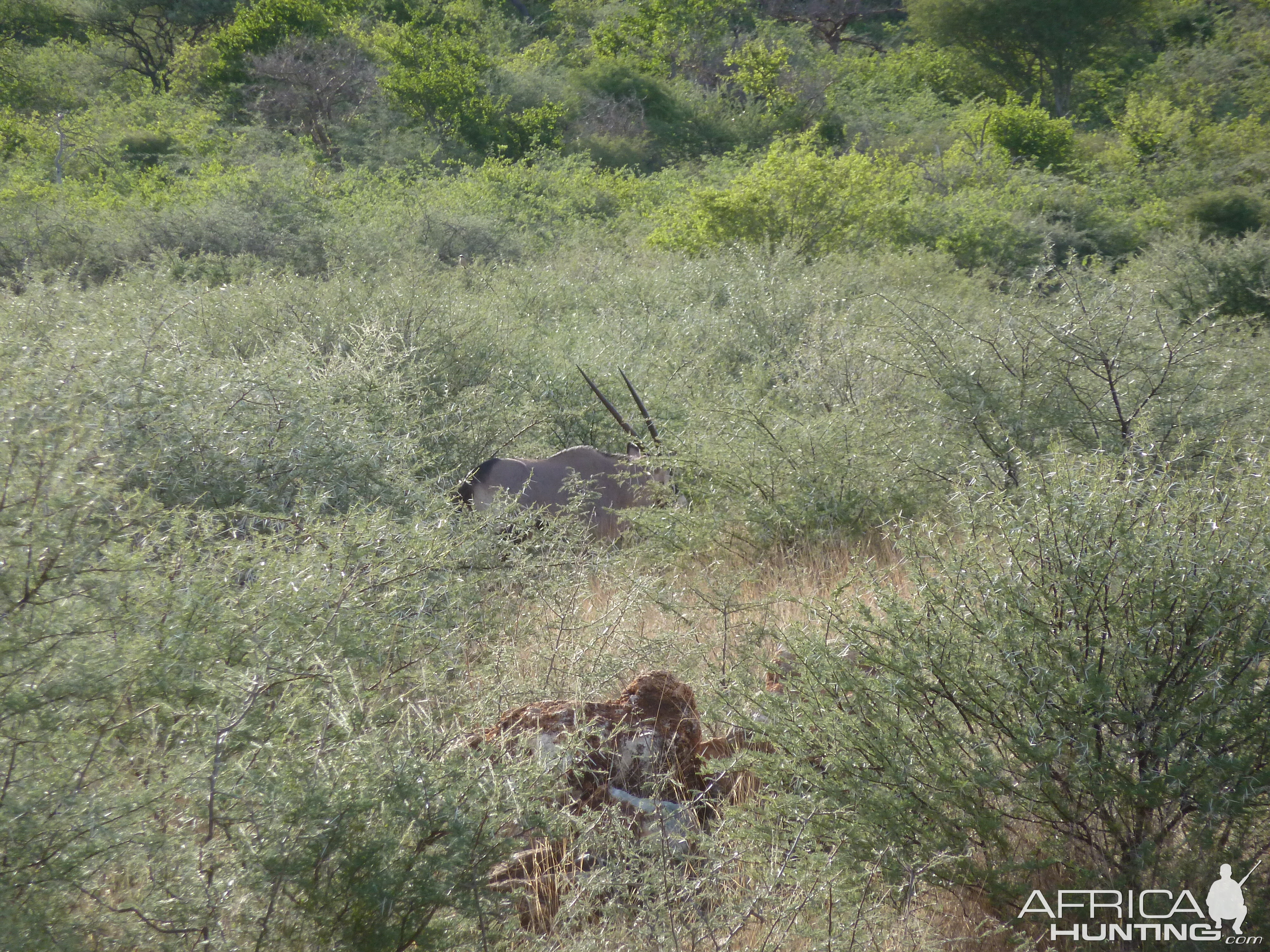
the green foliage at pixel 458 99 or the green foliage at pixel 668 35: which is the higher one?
the green foliage at pixel 668 35

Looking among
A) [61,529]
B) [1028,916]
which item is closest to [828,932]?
[1028,916]

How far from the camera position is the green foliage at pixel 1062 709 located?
2111mm

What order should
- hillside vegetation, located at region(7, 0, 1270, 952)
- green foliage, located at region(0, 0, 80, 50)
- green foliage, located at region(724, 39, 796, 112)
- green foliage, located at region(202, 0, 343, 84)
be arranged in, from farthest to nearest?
green foliage, located at region(724, 39, 796, 112) < green foliage, located at region(0, 0, 80, 50) < green foliage, located at region(202, 0, 343, 84) < hillside vegetation, located at region(7, 0, 1270, 952)

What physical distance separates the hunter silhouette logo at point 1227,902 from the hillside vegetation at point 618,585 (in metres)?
0.04

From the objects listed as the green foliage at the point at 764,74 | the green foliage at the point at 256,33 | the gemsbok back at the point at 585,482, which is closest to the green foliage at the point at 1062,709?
the gemsbok back at the point at 585,482

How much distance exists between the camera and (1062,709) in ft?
7.27

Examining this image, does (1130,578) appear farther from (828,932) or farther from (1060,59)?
(1060,59)

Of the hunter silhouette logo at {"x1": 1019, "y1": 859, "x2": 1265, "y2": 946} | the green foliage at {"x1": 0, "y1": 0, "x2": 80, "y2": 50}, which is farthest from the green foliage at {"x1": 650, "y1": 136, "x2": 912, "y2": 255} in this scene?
the green foliage at {"x1": 0, "y1": 0, "x2": 80, "y2": 50}

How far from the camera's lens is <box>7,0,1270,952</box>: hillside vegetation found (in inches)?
73.9

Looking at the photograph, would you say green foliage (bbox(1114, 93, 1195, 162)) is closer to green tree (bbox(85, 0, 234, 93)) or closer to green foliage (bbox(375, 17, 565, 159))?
green foliage (bbox(375, 17, 565, 159))

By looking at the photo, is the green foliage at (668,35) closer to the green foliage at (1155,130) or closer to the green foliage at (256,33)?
the green foliage at (256,33)

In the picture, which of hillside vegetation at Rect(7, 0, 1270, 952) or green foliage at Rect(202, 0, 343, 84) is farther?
green foliage at Rect(202, 0, 343, 84)

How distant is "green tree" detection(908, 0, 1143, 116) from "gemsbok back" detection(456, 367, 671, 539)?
2164 centimetres

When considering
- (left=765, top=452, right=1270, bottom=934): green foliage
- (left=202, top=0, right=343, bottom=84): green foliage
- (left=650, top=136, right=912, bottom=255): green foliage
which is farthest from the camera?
(left=202, top=0, right=343, bottom=84): green foliage
